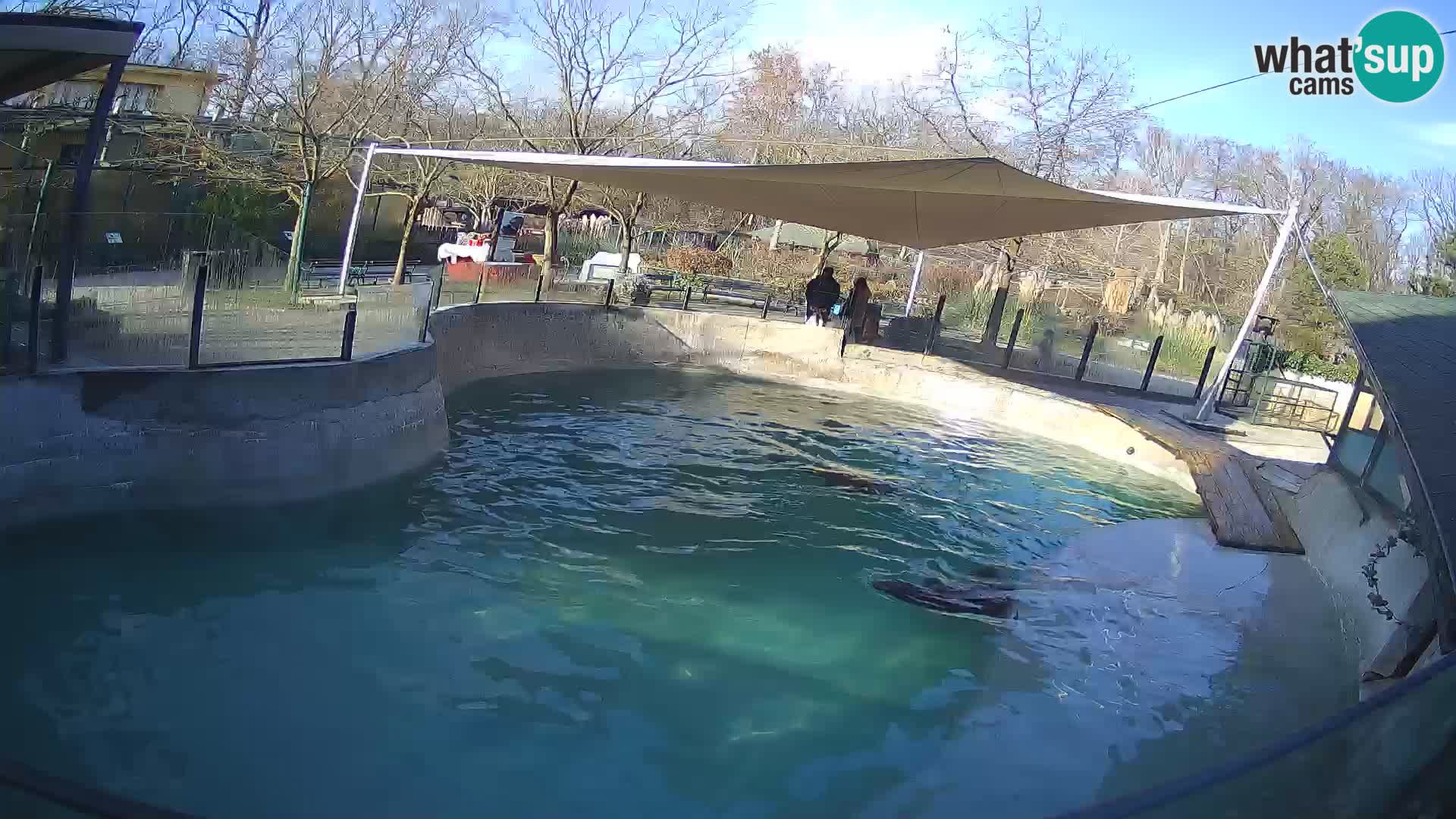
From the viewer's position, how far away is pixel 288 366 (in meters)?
7.53

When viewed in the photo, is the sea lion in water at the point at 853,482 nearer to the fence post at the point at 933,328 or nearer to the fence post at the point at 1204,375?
the fence post at the point at 933,328

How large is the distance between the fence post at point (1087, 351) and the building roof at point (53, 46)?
1316 centimetres

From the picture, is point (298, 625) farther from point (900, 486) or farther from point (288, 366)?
point (900, 486)

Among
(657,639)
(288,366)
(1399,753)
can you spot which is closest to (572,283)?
(288,366)

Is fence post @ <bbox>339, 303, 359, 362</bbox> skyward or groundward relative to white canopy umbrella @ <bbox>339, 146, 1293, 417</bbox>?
groundward

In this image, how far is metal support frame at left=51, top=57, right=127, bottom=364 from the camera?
6.42 meters

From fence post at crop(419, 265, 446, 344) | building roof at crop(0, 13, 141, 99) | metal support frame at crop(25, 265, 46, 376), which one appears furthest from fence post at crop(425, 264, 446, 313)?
metal support frame at crop(25, 265, 46, 376)

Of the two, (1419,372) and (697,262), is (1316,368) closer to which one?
(1419,372)

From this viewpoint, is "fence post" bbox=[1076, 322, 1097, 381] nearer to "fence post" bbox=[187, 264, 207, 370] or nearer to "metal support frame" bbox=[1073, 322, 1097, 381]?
"metal support frame" bbox=[1073, 322, 1097, 381]

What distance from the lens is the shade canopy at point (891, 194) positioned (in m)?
9.33

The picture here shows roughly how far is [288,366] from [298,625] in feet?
8.35

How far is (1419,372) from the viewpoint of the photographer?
6.04 metres

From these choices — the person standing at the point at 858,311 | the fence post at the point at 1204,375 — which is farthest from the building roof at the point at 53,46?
the fence post at the point at 1204,375

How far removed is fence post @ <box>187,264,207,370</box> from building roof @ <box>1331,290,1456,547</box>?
23.6 ft
